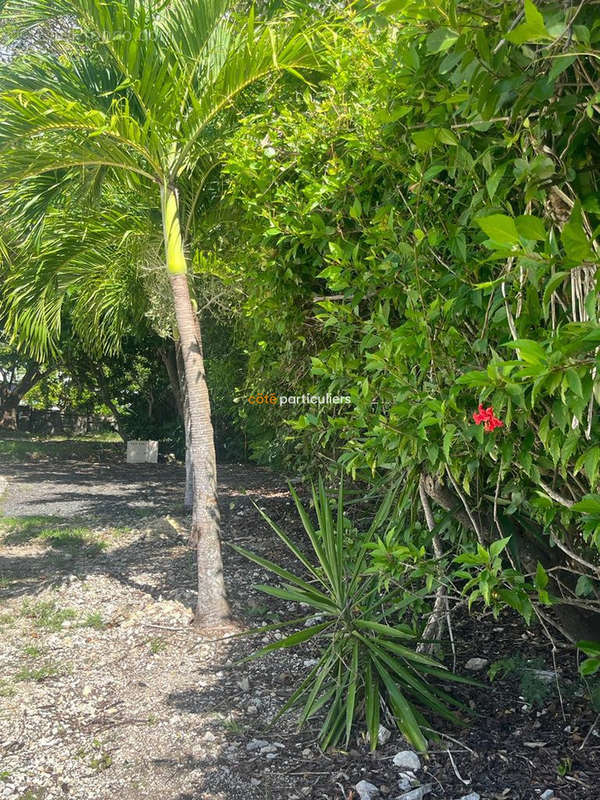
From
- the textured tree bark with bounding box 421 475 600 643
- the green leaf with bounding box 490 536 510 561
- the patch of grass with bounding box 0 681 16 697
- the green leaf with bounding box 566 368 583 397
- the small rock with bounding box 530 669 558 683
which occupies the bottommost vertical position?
the patch of grass with bounding box 0 681 16 697

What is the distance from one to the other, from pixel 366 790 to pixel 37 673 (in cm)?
226

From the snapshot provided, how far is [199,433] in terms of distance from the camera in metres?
5.02

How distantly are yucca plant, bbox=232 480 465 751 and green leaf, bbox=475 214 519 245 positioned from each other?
6.28 feet

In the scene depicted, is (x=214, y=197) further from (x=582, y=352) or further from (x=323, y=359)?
(x=582, y=352)

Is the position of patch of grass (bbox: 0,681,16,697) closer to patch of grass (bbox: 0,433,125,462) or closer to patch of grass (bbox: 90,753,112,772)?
patch of grass (bbox: 90,753,112,772)

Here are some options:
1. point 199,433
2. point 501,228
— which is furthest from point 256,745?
point 501,228

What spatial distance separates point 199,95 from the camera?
15.7 feet

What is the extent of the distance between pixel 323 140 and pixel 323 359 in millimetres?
1052

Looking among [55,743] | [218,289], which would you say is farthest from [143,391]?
[55,743]

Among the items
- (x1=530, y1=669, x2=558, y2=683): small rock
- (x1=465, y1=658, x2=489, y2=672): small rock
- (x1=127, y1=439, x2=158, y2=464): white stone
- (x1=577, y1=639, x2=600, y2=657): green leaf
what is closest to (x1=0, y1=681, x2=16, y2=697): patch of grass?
(x1=465, y1=658, x2=489, y2=672): small rock

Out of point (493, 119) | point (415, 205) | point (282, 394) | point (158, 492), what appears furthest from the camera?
point (158, 492)

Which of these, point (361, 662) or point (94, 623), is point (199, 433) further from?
point (361, 662)

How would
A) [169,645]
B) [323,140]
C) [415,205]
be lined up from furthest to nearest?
1. [169,645]
2. [323,140]
3. [415,205]

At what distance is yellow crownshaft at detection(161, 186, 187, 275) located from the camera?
501 cm
